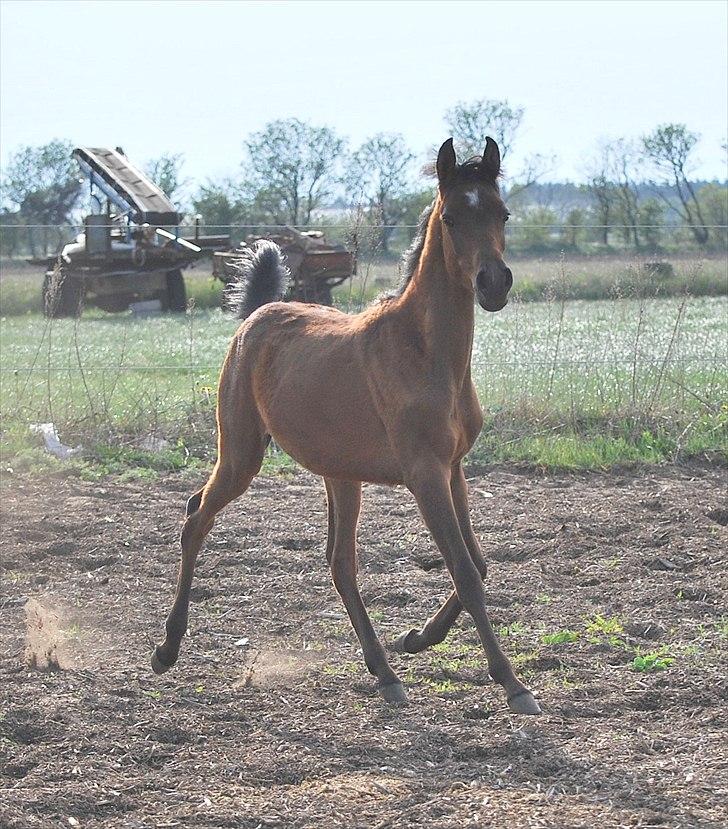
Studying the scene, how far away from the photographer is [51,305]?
10.8m

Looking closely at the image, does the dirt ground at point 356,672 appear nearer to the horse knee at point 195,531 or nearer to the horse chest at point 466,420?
the horse knee at point 195,531

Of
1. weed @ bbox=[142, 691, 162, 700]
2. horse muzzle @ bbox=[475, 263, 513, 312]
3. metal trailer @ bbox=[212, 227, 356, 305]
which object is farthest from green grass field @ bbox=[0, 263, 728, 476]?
metal trailer @ bbox=[212, 227, 356, 305]

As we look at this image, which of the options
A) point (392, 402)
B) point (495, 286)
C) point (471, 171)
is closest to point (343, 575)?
point (392, 402)

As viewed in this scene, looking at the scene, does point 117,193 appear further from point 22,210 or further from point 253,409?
point 253,409

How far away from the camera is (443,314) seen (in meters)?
5.17

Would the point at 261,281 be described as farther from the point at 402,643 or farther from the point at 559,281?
the point at 559,281

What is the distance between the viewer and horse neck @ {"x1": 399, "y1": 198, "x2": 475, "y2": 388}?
5.14 metres

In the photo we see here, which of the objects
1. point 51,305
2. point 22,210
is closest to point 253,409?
point 51,305

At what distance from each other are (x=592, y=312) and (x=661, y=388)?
6.38m

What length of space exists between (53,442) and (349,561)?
17.5 ft

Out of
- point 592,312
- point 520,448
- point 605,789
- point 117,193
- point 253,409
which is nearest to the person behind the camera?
point 605,789

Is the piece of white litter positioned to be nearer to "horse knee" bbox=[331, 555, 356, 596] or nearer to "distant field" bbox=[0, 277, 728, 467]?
"distant field" bbox=[0, 277, 728, 467]

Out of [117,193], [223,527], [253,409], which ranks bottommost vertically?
[223,527]

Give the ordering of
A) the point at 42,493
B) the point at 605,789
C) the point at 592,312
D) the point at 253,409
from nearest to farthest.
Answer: the point at 605,789
the point at 253,409
the point at 42,493
the point at 592,312
